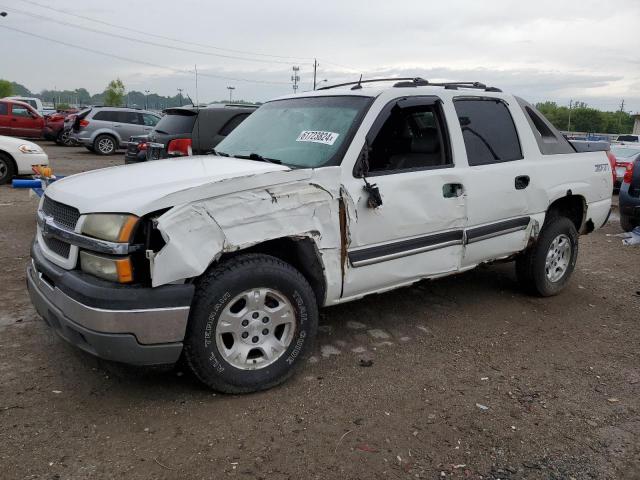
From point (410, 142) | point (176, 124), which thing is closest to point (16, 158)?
point (176, 124)

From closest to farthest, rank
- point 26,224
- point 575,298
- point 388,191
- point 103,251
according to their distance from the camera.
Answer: point 103,251
point 388,191
point 575,298
point 26,224

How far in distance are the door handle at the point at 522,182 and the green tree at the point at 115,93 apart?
76823 millimetres

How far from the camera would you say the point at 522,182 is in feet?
14.7

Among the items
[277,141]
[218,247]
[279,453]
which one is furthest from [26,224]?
[279,453]

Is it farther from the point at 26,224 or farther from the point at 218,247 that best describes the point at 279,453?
the point at 26,224

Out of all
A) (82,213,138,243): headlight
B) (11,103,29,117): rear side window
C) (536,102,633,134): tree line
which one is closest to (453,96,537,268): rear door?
(82,213,138,243): headlight

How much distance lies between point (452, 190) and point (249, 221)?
172 cm

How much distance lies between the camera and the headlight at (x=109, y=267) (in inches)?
Answer: 107

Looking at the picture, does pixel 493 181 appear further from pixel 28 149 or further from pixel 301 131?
pixel 28 149

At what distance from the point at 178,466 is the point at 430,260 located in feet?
7.36

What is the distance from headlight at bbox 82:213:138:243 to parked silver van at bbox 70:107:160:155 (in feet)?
57.9

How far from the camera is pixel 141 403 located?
120 inches

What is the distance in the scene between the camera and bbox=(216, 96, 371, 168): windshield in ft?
11.6

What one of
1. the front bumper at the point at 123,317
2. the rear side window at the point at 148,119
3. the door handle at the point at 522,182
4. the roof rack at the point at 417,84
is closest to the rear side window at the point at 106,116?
the rear side window at the point at 148,119
